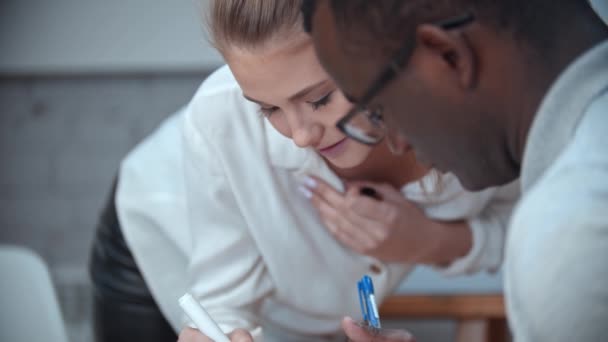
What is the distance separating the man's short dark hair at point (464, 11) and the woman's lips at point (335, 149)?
1.09 ft

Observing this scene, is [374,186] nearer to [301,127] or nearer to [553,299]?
[301,127]

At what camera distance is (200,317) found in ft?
3.06

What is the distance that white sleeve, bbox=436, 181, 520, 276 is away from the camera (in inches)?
51.5

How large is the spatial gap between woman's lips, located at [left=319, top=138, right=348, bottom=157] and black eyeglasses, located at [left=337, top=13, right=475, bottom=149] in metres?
0.11

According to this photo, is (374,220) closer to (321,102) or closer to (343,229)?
(343,229)

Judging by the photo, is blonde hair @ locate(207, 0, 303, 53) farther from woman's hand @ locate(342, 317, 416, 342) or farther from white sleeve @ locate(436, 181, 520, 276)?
white sleeve @ locate(436, 181, 520, 276)

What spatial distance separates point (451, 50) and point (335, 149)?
37cm

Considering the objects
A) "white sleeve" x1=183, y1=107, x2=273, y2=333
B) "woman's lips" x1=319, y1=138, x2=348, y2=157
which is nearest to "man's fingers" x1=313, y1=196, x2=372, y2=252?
"white sleeve" x1=183, y1=107, x2=273, y2=333

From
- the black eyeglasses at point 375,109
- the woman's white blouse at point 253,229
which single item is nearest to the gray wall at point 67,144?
the woman's white blouse at point 253,229


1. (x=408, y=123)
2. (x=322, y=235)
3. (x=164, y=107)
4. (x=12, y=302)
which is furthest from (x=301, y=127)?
(x=164, y=107)

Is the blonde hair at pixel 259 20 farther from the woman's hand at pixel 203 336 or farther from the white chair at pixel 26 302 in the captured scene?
the white chair at pixel 26 302

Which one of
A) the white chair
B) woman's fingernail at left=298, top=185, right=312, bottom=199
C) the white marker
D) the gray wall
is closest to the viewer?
the white marker

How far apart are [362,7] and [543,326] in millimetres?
277

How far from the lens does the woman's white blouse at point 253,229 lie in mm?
1182
